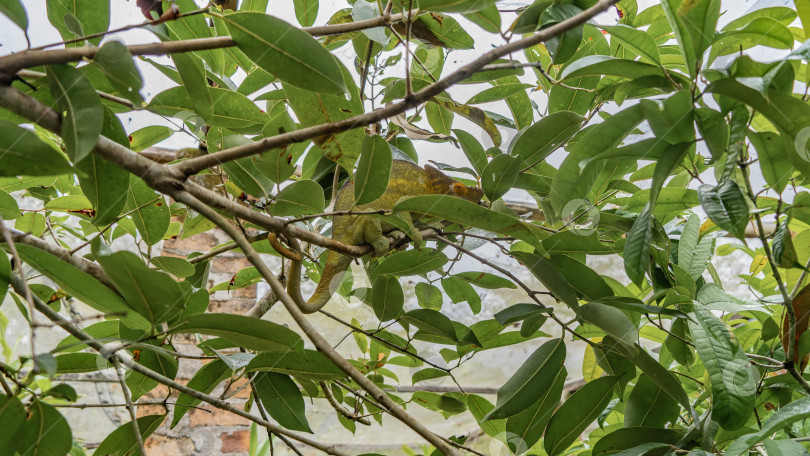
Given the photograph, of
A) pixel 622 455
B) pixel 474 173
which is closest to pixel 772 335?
pixel 622 455

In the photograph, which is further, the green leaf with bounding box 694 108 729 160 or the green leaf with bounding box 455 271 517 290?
the green leaf with bounding box 455 271 517 290

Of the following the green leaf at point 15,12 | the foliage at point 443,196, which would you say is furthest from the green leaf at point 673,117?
the green leaf at point 15,12

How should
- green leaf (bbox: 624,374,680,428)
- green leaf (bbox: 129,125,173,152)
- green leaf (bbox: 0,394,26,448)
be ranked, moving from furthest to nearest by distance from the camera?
green leaf (bbox: 129,125,173,152), green leaf (bbox: 624,374,680,428), green leaf (bbox: 0,394,26,448)

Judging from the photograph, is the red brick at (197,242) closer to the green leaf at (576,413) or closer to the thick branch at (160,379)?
the thick branch at (160,379)

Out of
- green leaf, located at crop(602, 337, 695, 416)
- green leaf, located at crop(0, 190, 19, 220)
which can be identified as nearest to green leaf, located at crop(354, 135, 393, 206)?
green leaf, located at crop(602, 337, 695, 416)

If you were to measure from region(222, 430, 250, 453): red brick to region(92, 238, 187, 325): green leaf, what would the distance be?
148 centimetres

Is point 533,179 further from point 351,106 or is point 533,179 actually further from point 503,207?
point 351,106

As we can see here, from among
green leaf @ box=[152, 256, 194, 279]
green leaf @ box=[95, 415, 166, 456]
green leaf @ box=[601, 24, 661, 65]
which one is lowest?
green leaf @ box=[95, 415, 166, 456]

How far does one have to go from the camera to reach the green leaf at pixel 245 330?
53cm

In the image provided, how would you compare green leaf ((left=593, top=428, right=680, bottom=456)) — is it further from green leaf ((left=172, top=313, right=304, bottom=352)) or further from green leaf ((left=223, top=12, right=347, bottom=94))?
green leaf ((left=223, top=12, right=347, bottom=94))

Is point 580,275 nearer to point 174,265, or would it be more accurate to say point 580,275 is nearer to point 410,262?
point 410,262

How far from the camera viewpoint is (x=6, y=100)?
15.9 inches

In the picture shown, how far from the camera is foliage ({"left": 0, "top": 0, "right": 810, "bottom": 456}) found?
461 millimetres

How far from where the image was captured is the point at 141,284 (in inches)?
19.1
